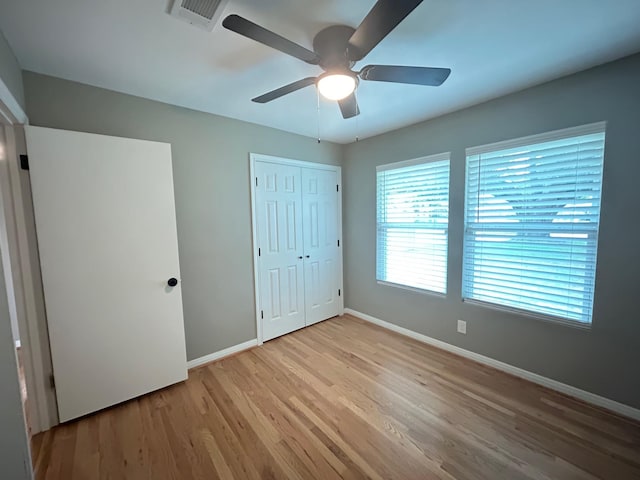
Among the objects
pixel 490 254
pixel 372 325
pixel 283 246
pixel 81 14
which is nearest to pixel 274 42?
pixel 81 14

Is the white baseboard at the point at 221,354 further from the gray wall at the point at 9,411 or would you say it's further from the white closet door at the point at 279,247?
the gray wall at the point at 9,411

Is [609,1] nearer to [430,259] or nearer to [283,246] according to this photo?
[430,259]

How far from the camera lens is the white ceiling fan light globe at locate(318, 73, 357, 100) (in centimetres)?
140

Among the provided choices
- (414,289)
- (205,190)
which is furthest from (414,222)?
(205,190)

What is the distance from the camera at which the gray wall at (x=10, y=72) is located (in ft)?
4.59

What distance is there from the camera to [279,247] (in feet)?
10.1

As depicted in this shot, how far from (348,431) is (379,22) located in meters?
2.25

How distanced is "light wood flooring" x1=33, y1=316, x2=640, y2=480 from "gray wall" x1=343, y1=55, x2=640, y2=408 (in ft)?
0.84

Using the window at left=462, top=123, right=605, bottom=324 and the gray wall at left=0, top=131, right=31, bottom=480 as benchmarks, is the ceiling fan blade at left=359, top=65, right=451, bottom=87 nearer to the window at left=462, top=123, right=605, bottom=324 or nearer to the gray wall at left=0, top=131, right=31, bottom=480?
the window at left=462, top=123, right=605, bottom=324

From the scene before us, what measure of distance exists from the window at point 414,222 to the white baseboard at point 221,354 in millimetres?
1730

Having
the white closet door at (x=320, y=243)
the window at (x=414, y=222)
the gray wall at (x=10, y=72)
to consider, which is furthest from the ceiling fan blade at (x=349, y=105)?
the gray wall at (x=10, y=72)

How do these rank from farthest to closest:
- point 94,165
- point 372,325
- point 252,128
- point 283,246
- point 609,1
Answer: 1. point 372,325
2. point 283,246
3. point 252,128
4. point 94,165
5. point 609,1

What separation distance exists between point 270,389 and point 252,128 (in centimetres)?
252

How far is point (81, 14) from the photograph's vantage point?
1.31m
